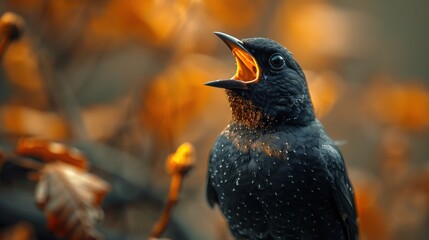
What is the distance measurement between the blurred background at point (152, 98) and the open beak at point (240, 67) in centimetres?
47

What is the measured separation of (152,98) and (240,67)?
722 mm

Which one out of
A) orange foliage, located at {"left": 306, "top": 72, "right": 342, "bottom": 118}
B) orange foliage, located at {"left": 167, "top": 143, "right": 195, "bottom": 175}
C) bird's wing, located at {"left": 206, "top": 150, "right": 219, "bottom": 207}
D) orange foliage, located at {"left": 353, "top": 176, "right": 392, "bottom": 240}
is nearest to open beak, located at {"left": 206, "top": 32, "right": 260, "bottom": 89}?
orange foliage, located at {"left": 167, "top": 143, "right": 195, "bottom": 175}

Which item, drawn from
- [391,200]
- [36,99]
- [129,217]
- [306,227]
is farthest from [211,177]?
[391,200]

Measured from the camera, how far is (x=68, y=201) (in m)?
1.07

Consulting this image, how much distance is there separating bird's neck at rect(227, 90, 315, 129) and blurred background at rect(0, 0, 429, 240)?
Result: 0.46 meters

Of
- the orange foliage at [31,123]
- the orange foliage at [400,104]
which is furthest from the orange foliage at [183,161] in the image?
the orange foliage at [400,104]

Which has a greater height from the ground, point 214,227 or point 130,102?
point 130,102

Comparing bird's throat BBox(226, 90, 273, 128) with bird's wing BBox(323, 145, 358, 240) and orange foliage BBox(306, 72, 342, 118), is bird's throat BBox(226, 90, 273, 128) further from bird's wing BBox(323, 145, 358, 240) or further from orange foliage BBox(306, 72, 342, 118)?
orange foliage BBox(306, 72, 342, 118)

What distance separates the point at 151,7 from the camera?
1674mm

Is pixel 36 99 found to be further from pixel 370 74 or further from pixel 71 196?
pixel 370 74

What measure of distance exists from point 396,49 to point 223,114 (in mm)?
1022

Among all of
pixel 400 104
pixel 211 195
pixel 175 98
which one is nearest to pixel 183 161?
pixel 211 195

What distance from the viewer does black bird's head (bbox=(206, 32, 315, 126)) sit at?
102cm

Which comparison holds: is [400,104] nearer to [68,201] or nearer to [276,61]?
[276,61]
